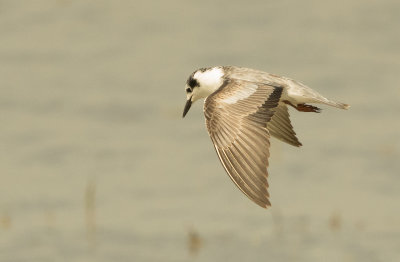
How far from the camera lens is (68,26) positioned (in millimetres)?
24031

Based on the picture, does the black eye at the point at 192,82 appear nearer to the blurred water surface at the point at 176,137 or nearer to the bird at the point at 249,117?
the bird at the point at 249,117

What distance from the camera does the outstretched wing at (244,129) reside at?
11141mm

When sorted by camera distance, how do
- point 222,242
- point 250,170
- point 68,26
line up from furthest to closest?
point 68,26, point 222,242, point 250,170

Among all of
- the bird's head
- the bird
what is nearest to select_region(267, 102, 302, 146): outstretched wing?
the bird

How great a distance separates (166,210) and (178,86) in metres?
2.81

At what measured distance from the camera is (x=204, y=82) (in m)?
13.2

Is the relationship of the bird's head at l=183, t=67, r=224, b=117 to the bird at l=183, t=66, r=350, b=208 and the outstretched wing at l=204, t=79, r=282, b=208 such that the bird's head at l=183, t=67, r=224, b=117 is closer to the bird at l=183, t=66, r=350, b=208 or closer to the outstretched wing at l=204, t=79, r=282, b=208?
the bird at l=183, t=66, r=350, b=208

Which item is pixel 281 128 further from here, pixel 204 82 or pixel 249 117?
pixel 249 117

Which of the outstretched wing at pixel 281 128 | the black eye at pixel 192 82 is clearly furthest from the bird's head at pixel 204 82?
the outstretched wing at pixel 281 128

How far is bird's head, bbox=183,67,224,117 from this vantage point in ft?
42.5

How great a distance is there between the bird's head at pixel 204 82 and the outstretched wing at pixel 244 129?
65 cm

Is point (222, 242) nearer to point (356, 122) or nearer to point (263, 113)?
point (356, 122)

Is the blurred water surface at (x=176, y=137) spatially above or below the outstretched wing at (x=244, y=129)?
below

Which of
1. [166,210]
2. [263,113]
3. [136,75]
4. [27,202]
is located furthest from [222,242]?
[263,113]
